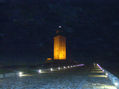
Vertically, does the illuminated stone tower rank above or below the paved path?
above

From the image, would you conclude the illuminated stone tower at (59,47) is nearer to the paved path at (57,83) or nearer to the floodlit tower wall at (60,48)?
the floodlit tower wall at (60,48)

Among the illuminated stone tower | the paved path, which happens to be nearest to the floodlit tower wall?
the illuminated stone tower

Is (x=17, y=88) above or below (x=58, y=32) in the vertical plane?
below

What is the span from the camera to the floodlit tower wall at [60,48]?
111 m

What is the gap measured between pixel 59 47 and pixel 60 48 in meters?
0.86

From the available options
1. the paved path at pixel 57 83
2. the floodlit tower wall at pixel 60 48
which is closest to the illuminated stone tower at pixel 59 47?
the floodlit tower wall at pixel 60 48

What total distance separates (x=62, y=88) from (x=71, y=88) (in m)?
0.65

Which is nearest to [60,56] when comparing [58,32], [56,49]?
[56,49]

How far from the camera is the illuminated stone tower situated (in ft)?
364

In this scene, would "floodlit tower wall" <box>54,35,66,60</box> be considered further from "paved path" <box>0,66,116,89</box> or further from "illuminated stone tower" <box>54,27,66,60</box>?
"paved path" <box>0,66,116,89</box>

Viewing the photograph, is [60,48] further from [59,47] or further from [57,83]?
[57,83]

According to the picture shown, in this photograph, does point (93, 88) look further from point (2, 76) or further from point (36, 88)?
point (2, 76)

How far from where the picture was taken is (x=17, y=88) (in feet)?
47.1

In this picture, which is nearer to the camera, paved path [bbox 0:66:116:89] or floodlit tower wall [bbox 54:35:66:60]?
paved path [bbox 0:66:116:89]
